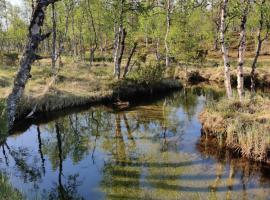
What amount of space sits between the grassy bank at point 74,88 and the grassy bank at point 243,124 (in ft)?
39.2

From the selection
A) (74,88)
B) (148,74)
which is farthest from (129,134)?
(148,74)

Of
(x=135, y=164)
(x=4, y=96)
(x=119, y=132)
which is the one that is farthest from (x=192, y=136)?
(x=4, y=96)

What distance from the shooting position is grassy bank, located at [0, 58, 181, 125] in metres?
27.7

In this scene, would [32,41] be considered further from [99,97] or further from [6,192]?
[99,97]

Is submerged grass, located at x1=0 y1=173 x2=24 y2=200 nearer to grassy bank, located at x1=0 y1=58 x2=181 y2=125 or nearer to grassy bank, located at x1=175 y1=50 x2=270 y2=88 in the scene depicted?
grassy bank, located at x1=0 y1=58 x2=181 y2=125

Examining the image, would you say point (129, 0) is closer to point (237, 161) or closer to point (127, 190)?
point (237, 161)

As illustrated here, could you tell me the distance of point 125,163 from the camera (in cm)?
1678

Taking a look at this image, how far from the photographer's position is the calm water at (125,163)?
13.8 meters

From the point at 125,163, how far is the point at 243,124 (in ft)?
20.9

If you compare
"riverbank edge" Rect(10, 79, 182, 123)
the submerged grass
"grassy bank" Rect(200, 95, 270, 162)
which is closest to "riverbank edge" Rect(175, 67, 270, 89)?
"riverbank edge" Rect(10, 79, 182, 123)

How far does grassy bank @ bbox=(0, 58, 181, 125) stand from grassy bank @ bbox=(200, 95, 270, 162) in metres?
12.0

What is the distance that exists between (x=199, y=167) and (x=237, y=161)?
197 centimetres

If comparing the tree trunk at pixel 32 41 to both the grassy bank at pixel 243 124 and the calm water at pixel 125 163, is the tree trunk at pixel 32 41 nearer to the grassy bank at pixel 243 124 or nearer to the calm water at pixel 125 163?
the calm water at pixel 125 163

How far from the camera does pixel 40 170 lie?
16016 mm
